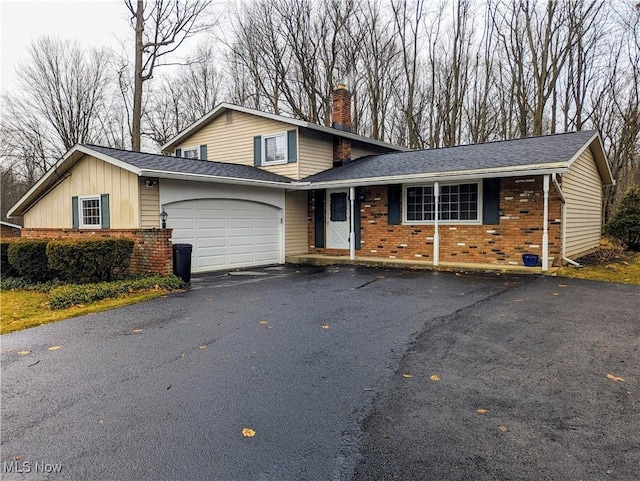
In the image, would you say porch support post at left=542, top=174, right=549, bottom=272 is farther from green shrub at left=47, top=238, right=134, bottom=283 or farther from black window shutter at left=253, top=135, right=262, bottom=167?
green shrub at left=47, top=238, right=134, bottom=283

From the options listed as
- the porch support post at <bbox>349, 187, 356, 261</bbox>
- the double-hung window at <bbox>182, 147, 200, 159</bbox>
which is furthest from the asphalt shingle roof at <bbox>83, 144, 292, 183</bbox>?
the double-hung window at <bbox>182, 147, 200, 159</bbox>

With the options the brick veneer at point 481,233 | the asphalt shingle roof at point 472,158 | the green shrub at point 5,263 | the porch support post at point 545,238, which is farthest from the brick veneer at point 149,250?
the porch support post at point 545,238

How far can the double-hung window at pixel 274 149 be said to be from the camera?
14.6 metres

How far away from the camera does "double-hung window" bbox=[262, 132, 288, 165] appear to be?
14609 mm

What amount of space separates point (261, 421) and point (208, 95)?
27.6m

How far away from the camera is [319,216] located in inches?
578

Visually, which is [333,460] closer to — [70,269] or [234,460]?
[234,460]

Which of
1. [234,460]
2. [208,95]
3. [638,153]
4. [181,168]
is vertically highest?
[208,95]

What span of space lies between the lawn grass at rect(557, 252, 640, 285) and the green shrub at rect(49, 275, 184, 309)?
9.09 metres

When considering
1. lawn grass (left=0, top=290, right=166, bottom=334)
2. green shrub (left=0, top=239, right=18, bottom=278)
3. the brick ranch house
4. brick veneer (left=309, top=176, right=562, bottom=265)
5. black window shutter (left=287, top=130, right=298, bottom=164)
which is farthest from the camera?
black window shutter (left=287, top=130, right=298, bottom=164)

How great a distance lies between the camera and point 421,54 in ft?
79.7

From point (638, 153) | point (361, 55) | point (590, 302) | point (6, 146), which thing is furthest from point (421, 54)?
point (6, 146)

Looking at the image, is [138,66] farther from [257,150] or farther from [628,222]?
[628,222]

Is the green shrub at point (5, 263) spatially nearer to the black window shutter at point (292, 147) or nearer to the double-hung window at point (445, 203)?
the black window shutter at point (292, 147)
